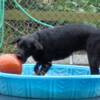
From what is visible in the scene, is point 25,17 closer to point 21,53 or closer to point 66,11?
point 66,11

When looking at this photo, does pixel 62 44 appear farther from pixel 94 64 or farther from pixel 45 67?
pixel 94 64

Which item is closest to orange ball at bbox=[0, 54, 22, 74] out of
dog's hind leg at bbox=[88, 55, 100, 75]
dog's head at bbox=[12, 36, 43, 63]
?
dog's head at bbox=[12, 36, 43, 63]

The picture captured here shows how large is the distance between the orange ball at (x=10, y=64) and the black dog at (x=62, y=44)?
0.28 metres

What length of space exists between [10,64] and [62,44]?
77 centimetres

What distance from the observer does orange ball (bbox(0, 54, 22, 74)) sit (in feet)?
15.5

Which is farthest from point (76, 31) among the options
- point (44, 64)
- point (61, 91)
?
point (61, 91)

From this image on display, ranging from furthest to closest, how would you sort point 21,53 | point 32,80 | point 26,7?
point 26,7 < point 21,53 < point 32,80

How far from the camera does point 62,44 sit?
526cm

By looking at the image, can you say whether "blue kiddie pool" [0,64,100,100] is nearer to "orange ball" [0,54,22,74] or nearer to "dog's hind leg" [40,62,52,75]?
"orange ball" [0,54,22,74]

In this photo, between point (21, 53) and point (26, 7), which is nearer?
point (21, 53)

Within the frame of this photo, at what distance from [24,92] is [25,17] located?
2600mm

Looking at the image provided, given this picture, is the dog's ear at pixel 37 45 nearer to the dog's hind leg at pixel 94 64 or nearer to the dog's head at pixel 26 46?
the dog's head at pixel 26 46

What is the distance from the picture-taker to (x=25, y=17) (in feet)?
22.9

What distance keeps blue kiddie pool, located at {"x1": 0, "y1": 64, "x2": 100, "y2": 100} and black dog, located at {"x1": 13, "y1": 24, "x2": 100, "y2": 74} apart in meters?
0.56
